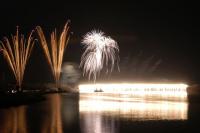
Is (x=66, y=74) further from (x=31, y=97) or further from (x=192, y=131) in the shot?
(x=192, y=131)

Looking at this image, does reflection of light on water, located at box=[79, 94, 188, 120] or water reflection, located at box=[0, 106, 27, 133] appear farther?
reflection of light on water, located at box=[79, 94, 188, 120]

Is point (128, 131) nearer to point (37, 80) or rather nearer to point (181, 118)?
point (181, 118)

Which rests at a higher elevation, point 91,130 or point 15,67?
point 15,67

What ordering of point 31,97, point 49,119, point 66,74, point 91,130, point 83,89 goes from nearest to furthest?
point 91,130
point 49,119
point 31,97
point 66,74
point 83,89

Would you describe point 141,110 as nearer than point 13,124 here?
No

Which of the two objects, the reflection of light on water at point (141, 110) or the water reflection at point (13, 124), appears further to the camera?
the reflection of light on water at point (141, 110)

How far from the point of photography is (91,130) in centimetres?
2211

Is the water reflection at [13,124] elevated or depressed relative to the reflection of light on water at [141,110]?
depressed

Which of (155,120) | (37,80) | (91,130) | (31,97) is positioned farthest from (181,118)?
(37,80)

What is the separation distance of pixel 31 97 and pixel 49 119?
69.4 feet

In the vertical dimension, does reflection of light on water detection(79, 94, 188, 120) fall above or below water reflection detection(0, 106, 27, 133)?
above

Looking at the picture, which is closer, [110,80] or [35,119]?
[35,119]

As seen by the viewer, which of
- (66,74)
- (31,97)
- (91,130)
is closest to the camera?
(91,130)

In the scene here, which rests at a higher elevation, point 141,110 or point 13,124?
point 141,110
